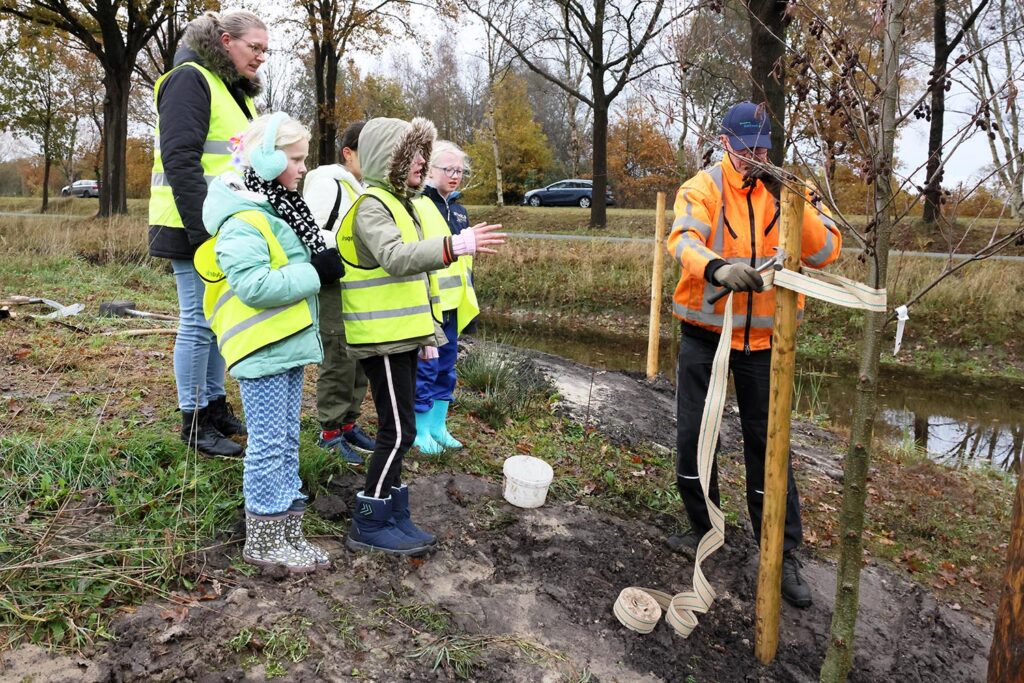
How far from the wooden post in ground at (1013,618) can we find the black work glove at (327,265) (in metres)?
2.52

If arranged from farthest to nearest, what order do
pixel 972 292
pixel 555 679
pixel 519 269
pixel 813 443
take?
pixel 519 269, pixel 972 292, pixel 813 443, pixel 555 679

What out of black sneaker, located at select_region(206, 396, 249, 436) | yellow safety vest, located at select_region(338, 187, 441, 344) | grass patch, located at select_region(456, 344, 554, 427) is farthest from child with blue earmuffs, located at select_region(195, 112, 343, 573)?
grass patch, located at select_region(456, 344, 554, 427)

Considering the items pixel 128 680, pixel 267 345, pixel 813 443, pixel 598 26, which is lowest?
pixel 813 443

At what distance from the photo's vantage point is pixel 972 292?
481 inches

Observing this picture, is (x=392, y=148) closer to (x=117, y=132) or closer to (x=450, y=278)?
(x=450, y=278)

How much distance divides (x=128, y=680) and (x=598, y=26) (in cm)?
1943

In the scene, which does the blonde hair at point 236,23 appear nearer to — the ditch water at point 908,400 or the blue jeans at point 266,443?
the blue jeans at point 266,443

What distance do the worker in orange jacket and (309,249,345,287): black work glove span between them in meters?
1.48

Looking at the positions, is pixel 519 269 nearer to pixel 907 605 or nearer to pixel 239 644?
pixel 907 605

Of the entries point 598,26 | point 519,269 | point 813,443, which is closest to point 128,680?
point 813,443

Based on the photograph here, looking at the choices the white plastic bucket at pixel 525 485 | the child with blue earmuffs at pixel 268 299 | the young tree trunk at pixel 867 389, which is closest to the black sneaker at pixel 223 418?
the child with blue earmuffs at pixel 268 299

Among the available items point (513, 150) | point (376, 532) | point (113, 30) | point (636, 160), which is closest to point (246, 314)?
point (376, 532)

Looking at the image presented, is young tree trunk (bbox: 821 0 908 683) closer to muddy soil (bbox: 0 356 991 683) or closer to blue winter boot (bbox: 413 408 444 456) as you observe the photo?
muddy soil (bbox: 0 356 991 683)

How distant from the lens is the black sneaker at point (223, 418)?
3764 mm
